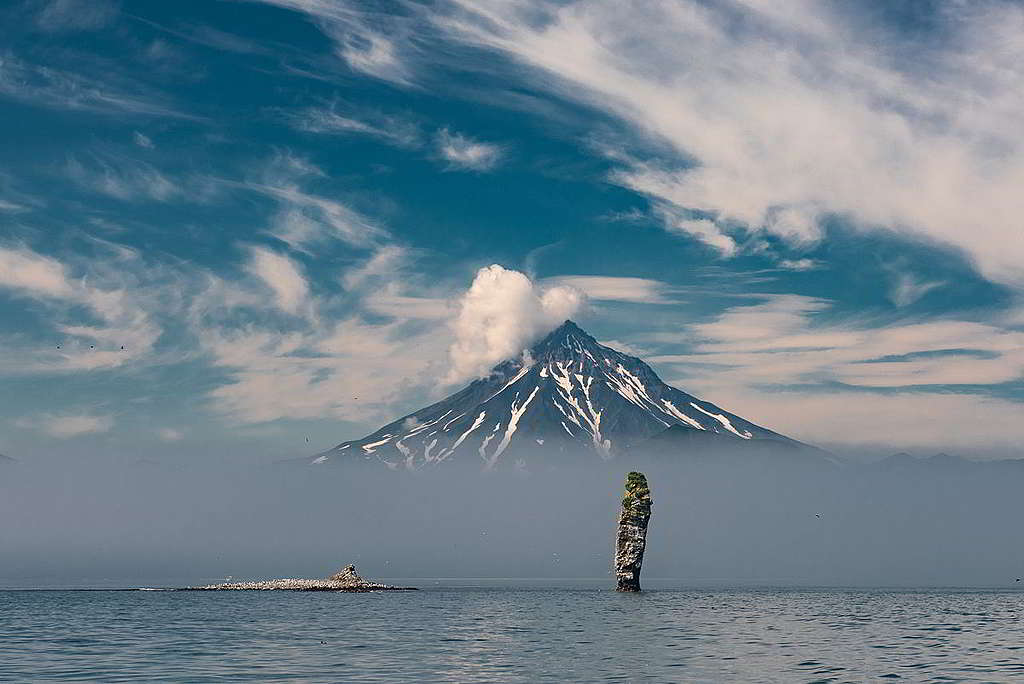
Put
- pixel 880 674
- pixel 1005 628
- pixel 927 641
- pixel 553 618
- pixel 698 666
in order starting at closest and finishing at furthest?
1. pixel 880 674
2. pixel 698 666
3. pixel 927 641
4. pixel 1005 628
5. pixel 553 618

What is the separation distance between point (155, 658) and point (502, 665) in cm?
2586

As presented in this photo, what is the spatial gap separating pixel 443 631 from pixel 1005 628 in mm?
59381

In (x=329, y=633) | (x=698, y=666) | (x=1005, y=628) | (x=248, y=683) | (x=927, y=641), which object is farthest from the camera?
(x=1005, y=628)

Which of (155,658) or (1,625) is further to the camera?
(1,625)

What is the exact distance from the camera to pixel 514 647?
86.8m

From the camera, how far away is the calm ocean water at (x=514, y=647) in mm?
65000

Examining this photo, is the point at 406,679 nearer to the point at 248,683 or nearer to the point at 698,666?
the point at 248,683

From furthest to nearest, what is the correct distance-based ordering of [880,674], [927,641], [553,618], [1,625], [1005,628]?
[553,618] → [1,625] → [1005,628] → [927,641] → [880,674]

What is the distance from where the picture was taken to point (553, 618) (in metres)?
133

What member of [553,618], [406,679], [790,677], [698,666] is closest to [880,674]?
[790,677]

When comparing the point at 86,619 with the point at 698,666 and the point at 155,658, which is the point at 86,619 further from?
the point at 698,666

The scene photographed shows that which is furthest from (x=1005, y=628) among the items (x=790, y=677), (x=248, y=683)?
(x=248, y=683)

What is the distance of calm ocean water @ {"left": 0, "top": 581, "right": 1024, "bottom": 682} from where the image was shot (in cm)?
6500

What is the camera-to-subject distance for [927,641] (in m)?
92.1
